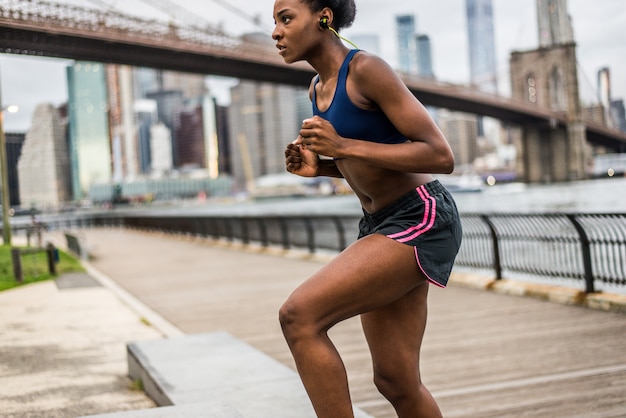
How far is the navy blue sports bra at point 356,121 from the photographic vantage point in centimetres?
201

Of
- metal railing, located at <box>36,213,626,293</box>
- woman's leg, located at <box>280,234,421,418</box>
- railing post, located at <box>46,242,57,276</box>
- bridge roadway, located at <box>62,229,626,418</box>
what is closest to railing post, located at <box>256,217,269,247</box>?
metal railing, located at <box>36,213,626,293</box>

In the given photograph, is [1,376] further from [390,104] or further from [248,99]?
[248,99]

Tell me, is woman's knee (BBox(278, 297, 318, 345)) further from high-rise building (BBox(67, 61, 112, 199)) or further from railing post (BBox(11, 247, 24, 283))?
railing post (BBox(11, 247, 24, 283))

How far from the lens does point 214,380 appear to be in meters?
3.98

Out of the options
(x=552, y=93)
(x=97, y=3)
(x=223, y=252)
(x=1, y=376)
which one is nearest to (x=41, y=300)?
(x=1, y=376)

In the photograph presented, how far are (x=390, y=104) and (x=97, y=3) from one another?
8.56 metres

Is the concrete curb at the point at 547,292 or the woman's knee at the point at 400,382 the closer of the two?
the woman's knee at the point at 400,382

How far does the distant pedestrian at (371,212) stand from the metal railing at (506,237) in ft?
17.3

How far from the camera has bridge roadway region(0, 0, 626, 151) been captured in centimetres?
589

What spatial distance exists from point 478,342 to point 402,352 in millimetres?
3859

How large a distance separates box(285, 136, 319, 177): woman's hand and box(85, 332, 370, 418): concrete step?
1193mm

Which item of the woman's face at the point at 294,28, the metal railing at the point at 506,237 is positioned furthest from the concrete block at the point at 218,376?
the metal railing at the point at 506,237

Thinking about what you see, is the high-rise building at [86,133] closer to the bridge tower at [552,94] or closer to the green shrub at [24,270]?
the green shrub at [24,270]

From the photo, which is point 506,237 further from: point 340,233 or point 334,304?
point 334,304
